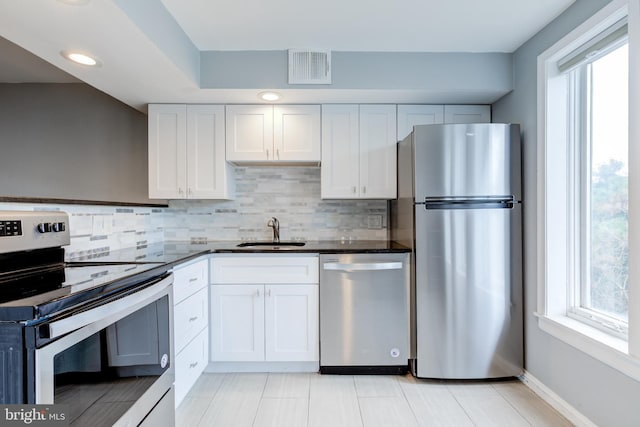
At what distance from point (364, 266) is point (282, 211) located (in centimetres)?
103

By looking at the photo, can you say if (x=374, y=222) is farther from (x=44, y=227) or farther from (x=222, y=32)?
(x=44, y=227)

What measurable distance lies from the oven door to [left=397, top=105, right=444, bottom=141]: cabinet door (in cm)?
202

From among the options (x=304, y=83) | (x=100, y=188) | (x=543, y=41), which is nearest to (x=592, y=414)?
(x=543, y=41)

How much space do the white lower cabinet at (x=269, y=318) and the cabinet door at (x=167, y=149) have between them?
905 mm

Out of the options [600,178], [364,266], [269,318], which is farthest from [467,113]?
[269,318]

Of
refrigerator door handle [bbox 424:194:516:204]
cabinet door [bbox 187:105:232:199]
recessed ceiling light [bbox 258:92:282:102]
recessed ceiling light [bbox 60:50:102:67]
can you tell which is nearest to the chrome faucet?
cabinet door [bbox 187:105:232:199]

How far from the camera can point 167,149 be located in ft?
8.88

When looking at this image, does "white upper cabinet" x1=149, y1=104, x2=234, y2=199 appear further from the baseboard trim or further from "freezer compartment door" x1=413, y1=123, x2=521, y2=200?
the baseboard trim

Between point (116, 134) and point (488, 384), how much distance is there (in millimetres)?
3371

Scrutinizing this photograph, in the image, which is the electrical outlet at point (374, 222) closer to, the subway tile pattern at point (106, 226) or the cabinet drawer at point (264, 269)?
the cabinet drawer at point (264, 269)

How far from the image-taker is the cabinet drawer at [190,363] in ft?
6.37

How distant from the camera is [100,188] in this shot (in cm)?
278

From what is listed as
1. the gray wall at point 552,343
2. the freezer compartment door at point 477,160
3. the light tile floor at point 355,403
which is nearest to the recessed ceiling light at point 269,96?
the freezer compartment door at point 477,160

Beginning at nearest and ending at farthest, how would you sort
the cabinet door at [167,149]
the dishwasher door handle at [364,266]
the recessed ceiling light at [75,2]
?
the recessed ceiling light at [75,2]
the dishwasher door handle at [364,266]
the cabinet door at [167,149]
